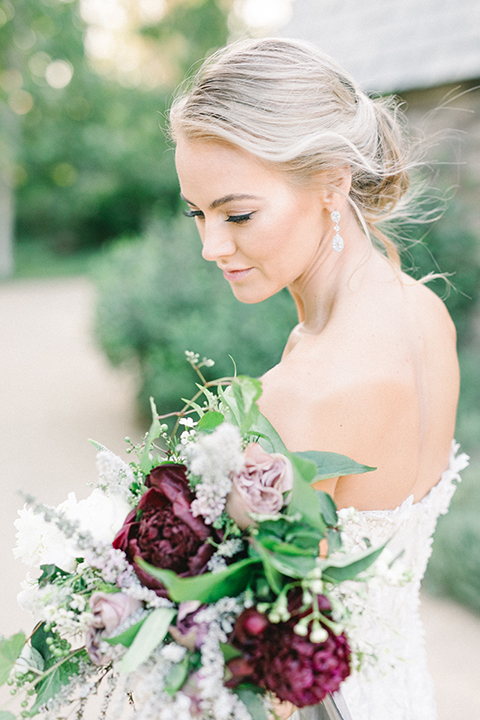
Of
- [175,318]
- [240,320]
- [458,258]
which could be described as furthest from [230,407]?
[458,258]

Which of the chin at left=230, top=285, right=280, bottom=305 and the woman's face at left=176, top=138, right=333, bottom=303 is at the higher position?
the woman's face at left=176, top=138, right=333, bottom=303

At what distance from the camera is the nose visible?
1560mm

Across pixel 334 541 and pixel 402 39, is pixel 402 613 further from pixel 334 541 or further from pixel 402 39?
pixel 402 39

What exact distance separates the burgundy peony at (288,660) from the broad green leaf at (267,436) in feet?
1.01

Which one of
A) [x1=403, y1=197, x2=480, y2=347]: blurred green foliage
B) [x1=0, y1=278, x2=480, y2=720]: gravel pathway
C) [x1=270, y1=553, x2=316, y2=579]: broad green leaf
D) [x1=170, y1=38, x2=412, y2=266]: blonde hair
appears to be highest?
[x1=170, y1=38, x2=412, y2=266]: blonde hair

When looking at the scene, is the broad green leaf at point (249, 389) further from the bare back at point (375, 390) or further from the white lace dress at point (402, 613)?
the white lace dress at point (402, 613)

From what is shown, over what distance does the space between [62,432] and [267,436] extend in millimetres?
6672

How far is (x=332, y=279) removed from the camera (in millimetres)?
1739

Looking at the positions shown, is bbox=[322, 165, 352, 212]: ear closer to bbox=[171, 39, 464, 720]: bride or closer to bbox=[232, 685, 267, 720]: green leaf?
bbox=[171, 39, 464, 720]: bride

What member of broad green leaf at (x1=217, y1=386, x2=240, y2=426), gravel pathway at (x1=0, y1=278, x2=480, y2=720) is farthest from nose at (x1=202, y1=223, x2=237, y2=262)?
gravel pathway at (x1=0, y1=278, x2=480, y2=720)

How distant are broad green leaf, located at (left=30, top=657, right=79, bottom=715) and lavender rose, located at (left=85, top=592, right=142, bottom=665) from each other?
0.37ft

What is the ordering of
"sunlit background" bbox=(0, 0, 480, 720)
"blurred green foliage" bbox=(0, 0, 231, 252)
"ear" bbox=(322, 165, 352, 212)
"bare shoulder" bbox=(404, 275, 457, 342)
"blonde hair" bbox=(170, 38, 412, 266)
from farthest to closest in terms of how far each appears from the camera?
1. "blurred green foliage" bbox=(0, 0, 231, 252)
2. "sunlit background" bbox=(0, 0, 480, 720)
3. "bare shoulder" bbox=(404, 275, 457, 342)
4. "ear" bbox=(322, 165, 352, 212)
5. "blonde hair" bbox=(170, 38, 412, 266)

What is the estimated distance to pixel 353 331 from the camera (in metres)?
1.51

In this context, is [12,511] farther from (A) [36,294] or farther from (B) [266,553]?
(A) [36,294]
